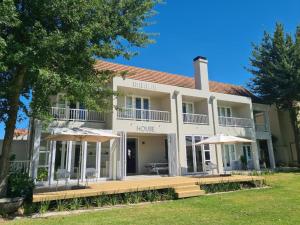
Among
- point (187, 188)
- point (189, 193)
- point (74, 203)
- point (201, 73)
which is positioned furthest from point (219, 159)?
point (74, 203)

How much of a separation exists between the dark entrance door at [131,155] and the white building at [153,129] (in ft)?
0.26

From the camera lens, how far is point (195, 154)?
20125 millimetres

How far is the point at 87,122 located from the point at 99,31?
801 centimetres

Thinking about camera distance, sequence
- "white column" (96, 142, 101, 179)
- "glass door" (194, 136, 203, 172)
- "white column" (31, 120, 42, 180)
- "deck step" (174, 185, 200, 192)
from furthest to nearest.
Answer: "glass door" (194, 136, 203, 172) < "white column" (96, 142, 101, 179) < "white column" (31, 120, 42, 180) < "deck step" (174, 185, 200, 192)

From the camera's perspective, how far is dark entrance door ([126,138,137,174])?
66.0ft

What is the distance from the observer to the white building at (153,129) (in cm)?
1532

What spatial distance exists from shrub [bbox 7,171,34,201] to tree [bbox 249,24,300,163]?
2233cm

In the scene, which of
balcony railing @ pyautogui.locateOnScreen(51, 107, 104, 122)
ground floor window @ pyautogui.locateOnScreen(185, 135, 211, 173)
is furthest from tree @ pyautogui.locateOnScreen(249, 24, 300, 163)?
balcony railing @ pyautogui.locateOnScreen(51, 107, 104, 122)

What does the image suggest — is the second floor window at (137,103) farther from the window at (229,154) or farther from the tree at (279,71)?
the tree at (279,71)

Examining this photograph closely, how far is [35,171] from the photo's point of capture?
1359 cm

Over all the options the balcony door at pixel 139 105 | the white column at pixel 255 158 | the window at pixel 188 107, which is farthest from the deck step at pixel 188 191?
the white column at pixel 255 158

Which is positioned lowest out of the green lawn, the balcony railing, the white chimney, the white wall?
the green lawn

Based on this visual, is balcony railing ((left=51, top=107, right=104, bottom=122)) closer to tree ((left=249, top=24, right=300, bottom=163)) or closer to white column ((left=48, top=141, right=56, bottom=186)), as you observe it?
white column ((left=48, top=141, right=56, bottom=186))

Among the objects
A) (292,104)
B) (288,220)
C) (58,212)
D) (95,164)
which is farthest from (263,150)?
(58,212)
